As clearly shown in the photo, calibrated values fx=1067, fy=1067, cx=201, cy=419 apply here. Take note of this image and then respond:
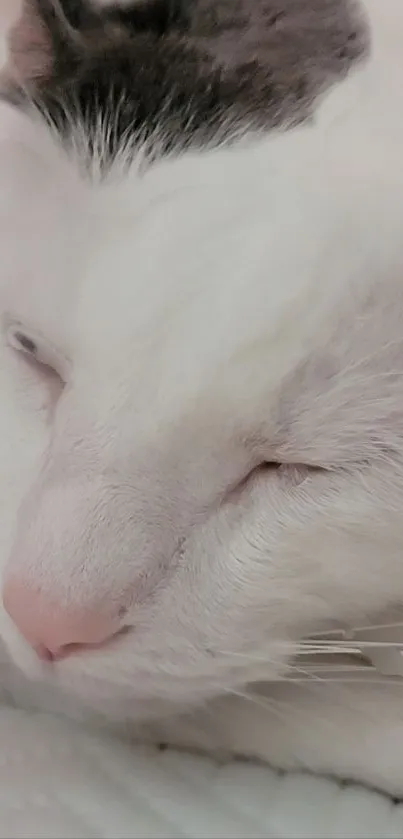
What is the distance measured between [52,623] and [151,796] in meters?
0.14

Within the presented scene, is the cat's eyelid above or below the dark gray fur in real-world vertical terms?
below

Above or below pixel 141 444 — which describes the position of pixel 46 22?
above

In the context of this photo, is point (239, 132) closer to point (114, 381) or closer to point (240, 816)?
point (114, 381)

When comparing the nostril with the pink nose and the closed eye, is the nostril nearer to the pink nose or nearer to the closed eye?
the pink nose

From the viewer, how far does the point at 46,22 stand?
79 cm

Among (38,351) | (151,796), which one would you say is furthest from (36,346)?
(151,796)

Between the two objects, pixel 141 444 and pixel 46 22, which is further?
pixel 46 22

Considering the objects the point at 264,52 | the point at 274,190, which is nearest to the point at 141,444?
the point at 274,190

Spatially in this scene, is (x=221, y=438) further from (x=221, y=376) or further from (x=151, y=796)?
(x=151, y=796)

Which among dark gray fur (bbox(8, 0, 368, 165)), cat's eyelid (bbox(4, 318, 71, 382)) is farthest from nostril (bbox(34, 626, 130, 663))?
dark gray fur (bbox(8, 0, 368, 165))

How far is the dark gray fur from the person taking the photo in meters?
0.69

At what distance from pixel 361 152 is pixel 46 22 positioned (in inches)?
11.1

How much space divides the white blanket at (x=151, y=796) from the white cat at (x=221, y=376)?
0.12ft

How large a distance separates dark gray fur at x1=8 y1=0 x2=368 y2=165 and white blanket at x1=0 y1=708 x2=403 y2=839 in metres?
0.40
